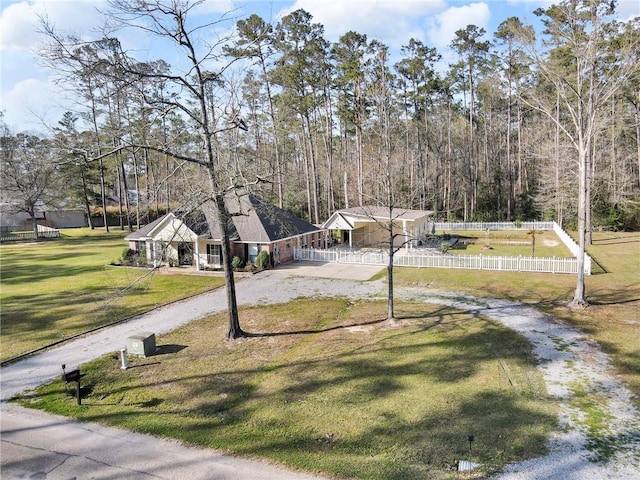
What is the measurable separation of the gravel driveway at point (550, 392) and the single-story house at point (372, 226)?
1192cm

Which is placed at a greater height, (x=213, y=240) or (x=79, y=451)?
(x=213, y=240)

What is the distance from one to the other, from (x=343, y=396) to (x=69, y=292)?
16278 millimetres

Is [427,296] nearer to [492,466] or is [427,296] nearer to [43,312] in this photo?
[492,466]

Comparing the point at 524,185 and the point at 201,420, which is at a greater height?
the point at 524,185

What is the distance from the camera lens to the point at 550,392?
895 centimetres

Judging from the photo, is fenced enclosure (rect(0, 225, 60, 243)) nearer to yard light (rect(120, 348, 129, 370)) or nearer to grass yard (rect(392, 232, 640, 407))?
yard light (rect(120, 348, 129, 370))

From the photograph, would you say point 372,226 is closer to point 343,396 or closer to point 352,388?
point 352,388

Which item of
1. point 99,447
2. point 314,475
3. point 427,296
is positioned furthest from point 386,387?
point 427,296

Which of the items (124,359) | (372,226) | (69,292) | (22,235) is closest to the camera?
(124,359)

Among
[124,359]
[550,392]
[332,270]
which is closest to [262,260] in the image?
[332,270]

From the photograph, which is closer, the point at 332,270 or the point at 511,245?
the point at 332,270

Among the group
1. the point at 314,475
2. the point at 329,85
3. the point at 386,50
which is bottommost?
the point at 314,475

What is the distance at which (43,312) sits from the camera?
1658 cm

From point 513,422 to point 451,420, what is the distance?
3.69 feet
